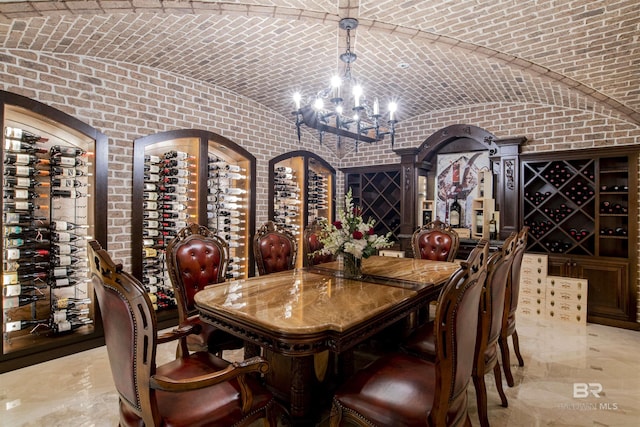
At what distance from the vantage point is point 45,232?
3.28 meters

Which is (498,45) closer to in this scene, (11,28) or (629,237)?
(629,237)

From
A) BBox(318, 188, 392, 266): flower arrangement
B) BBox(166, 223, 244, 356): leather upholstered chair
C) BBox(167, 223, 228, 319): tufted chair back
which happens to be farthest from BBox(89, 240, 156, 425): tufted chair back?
BBox(318, 188, 392, 266): flower arrangement

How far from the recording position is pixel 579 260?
414 cm

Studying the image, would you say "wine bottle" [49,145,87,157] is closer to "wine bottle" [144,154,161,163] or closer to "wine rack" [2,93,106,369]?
"wine rack" [2,93,106,369]

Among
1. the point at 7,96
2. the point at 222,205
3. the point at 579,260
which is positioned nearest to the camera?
the point at 7,96

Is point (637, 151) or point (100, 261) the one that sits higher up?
point (637, 151)

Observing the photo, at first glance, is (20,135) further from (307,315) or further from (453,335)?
(453,335)

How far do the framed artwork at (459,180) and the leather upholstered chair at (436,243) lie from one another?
1.48 m

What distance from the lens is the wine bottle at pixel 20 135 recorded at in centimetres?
308

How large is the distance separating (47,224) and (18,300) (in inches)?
28.5

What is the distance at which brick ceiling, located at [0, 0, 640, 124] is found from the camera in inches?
99.6

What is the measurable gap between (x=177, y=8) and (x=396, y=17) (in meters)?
1.66

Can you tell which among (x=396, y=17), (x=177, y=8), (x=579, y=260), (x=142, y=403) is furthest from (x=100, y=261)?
(x=579, y=260)

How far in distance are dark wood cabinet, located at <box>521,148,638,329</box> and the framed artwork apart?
670 millimetres
